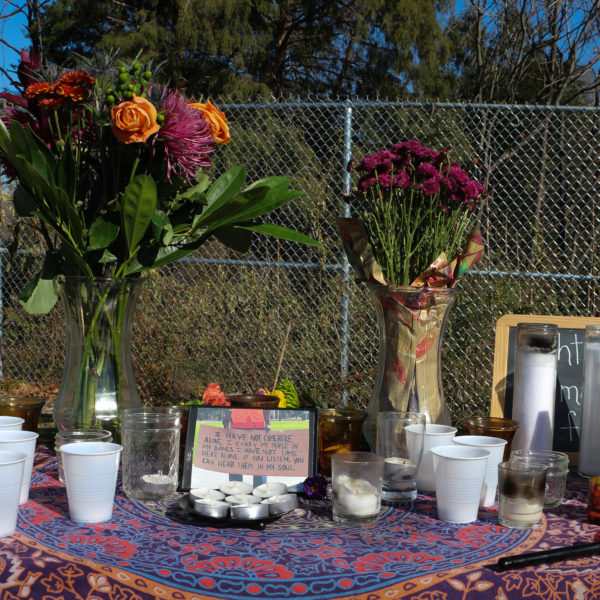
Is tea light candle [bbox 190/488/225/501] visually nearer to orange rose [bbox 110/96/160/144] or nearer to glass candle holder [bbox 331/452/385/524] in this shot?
glass candle holder [bbox 331/452/385/524]

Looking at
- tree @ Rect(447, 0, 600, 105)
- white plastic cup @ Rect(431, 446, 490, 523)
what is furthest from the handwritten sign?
tree @ Rect(447, 0, 600, 105)

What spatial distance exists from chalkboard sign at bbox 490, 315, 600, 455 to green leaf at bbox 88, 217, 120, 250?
78 cm

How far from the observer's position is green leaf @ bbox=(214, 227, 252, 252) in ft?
4.77

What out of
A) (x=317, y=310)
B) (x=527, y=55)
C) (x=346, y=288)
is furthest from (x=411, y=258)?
(x=527, y=55)

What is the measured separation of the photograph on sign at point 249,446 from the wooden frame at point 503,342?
0.41 m

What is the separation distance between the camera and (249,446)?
117 cm

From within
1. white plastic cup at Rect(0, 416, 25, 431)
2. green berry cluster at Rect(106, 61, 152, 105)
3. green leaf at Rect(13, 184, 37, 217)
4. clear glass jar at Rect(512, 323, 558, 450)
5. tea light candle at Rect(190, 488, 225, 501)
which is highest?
green berry cluster at Rect(106, 61, 152, 105)

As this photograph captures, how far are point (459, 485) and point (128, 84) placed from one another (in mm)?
871

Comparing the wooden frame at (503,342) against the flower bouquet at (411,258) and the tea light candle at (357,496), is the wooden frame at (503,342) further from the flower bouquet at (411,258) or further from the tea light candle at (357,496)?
the tea light candle at (357,496)

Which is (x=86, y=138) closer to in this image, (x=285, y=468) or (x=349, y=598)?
(x=285, y=468)

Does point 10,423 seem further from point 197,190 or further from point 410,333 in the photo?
point 410,333

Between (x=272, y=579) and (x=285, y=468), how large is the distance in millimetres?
321

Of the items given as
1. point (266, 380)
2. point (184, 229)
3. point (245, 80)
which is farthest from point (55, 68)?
point (245, 80)

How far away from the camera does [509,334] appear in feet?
4.62
